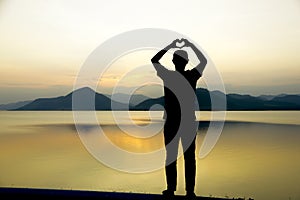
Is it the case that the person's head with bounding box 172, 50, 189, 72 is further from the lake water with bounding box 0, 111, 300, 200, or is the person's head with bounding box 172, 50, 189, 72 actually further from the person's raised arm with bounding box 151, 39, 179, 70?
the lake water with bounding box 0, 111, 300, 200

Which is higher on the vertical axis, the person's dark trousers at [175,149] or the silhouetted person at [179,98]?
the silhouetted person at [179,98]

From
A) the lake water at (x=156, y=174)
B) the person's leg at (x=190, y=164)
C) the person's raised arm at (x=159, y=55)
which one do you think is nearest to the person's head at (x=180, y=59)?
the person's raised arm at (x=159, y=55)

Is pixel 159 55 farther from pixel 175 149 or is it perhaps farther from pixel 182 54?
pixel 175 149

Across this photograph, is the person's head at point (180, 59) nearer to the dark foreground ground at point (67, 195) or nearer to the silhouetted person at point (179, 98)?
the silhouetted person at point (179, 98)

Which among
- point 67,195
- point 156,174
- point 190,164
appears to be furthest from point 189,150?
point 156,174

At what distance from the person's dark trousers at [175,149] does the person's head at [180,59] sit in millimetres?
327

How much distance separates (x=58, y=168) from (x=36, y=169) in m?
0.74

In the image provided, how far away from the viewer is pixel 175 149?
2332 mm

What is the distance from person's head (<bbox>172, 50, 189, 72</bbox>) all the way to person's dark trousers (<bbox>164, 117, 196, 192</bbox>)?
1.07ft

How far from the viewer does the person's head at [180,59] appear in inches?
88.5

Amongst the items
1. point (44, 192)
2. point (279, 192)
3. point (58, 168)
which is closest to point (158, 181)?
point (279, 192)

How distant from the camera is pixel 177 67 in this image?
90.5 inches

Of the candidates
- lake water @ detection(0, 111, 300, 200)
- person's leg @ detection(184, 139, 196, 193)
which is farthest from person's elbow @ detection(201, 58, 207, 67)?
lake water @ detection(0, 111, 300, 200)

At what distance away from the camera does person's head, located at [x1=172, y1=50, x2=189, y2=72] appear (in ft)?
7.38
